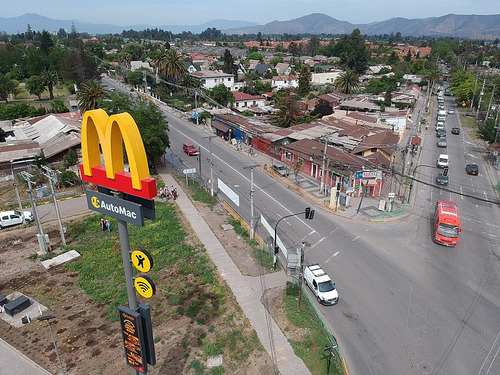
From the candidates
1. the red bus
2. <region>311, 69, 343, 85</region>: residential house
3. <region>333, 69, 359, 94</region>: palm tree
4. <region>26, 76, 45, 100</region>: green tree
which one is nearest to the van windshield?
the red bus

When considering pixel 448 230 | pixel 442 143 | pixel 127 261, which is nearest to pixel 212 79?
pixel 442 143

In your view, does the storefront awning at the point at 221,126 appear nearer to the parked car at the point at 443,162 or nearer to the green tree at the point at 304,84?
the parked car at the point at 443,162

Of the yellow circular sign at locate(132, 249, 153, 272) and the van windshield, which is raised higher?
the yellow circular sign at locate(132, 249, 153, 272)

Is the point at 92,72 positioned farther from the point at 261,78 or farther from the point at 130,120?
the point at 130,120

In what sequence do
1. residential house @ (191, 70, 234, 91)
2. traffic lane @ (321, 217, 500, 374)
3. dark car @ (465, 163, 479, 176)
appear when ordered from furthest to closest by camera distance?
1. residential house @ (191, 70, 234, 91)
2. dark car @ (465, 163, 479, 176)
3. traffic lane @ (321, 217, 500, 374)

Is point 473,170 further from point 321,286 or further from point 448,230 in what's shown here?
point 321,286

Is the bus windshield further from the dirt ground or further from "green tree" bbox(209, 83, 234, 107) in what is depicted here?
"green tree" bbox(209, 83, 234, 107)

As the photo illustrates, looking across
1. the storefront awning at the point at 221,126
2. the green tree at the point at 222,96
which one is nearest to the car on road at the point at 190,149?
the storefront awning at the point at 221,126
